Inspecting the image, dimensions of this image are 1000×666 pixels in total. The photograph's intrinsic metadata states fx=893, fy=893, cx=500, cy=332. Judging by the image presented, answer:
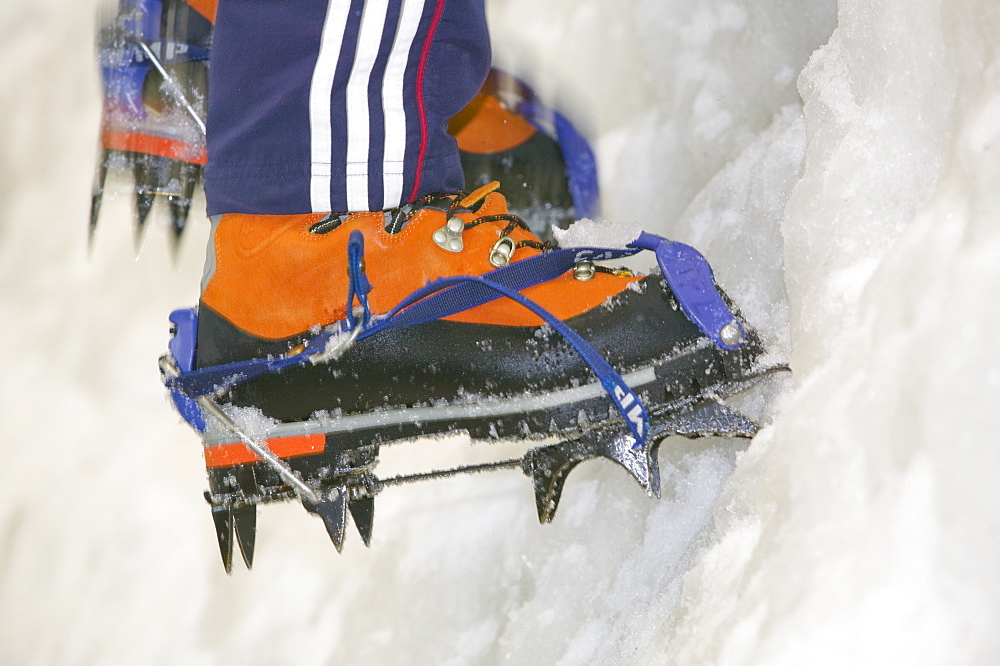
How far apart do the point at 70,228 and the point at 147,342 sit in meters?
0.25

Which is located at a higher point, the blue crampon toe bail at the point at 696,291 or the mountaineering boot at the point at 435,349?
the blue crampon toe bail at the point at 696,291

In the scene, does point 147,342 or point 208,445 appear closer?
point 208,445

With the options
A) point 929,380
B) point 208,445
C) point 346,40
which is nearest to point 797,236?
point 929,380

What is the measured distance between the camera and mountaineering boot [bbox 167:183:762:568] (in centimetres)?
63

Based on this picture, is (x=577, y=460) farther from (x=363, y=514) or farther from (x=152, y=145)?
(x=152, y=145)

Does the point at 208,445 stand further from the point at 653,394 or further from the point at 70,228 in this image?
the point at 70,228

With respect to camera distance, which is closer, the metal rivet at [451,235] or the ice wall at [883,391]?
the ice wall at [883,391]

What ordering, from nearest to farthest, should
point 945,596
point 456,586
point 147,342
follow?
point 945,596 → point 456,586 → point 147,342

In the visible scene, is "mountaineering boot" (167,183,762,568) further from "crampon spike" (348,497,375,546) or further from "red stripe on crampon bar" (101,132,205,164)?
"red stripe on crampon bar" (101,132,205,164)

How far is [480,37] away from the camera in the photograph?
2.16ft

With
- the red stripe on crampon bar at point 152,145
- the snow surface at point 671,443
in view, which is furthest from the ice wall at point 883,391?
the red stripe on crampon bar at point 152,145

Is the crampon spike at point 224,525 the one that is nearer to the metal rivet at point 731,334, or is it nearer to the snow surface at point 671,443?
the snow surface at point 671,443

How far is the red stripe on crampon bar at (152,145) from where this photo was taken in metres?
0.90

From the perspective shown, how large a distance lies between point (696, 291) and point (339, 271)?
269 mm
